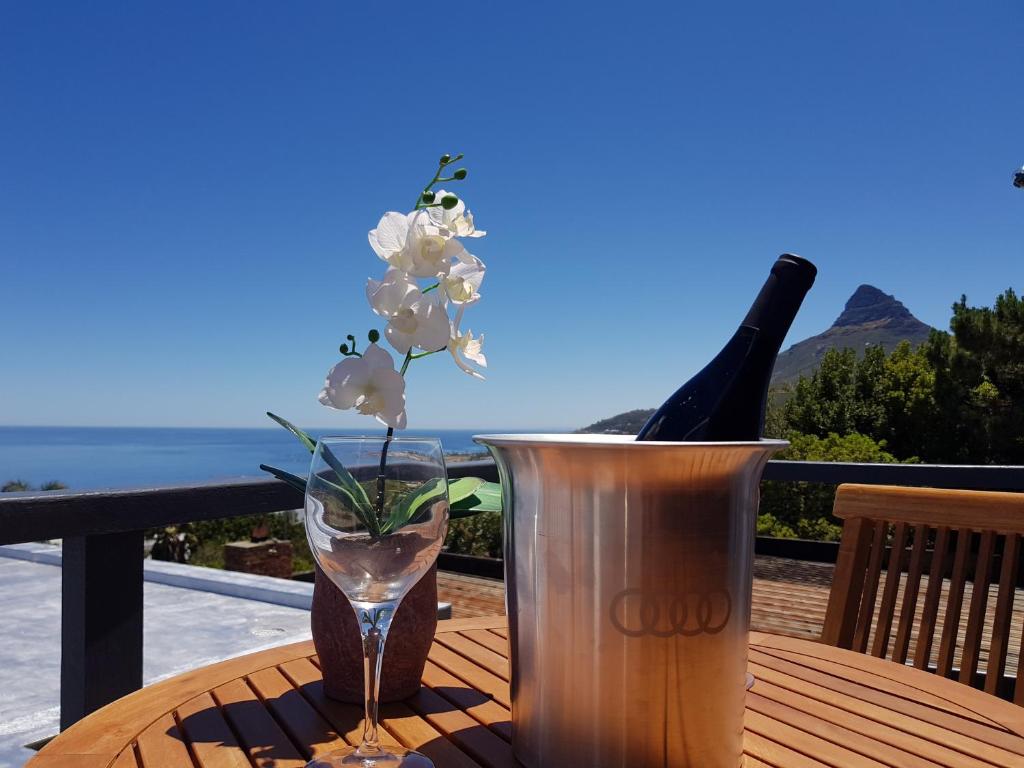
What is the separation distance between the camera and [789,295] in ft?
2.07

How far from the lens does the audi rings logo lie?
413 mm

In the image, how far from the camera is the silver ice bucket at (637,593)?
1.35ft

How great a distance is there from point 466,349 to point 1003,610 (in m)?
0.92

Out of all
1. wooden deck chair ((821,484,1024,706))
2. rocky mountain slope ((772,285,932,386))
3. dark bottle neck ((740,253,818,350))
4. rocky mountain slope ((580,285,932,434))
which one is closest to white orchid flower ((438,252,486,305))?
dark bottle neck ((740,253,818,350))

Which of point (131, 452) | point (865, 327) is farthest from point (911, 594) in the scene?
point (131, 452)

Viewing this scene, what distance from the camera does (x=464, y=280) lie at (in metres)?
0.59

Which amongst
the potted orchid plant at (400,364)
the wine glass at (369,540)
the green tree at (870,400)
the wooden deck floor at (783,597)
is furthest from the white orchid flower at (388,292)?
the green tree at (870,400)

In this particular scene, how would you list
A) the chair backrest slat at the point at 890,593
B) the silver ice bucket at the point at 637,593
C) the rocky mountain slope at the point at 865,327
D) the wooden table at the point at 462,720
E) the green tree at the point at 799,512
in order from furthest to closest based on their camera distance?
the rocky mountain slope at the point at 865,327, the green tree at the point at 799,512, the chair backrest slat at the point at 890,593, the wooden table at the point at 462,720, the silver ice bucket at the point at 637,593

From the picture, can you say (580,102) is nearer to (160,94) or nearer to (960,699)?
(160,94)

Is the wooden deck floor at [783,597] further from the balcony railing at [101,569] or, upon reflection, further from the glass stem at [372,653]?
the glass stem at [372,653]

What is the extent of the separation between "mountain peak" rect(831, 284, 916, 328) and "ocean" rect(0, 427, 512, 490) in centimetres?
5028

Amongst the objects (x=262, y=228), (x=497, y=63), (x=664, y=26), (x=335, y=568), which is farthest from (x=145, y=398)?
(x=335, y=568)

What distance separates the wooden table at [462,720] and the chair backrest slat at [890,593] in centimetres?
35

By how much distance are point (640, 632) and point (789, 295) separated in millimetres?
363
